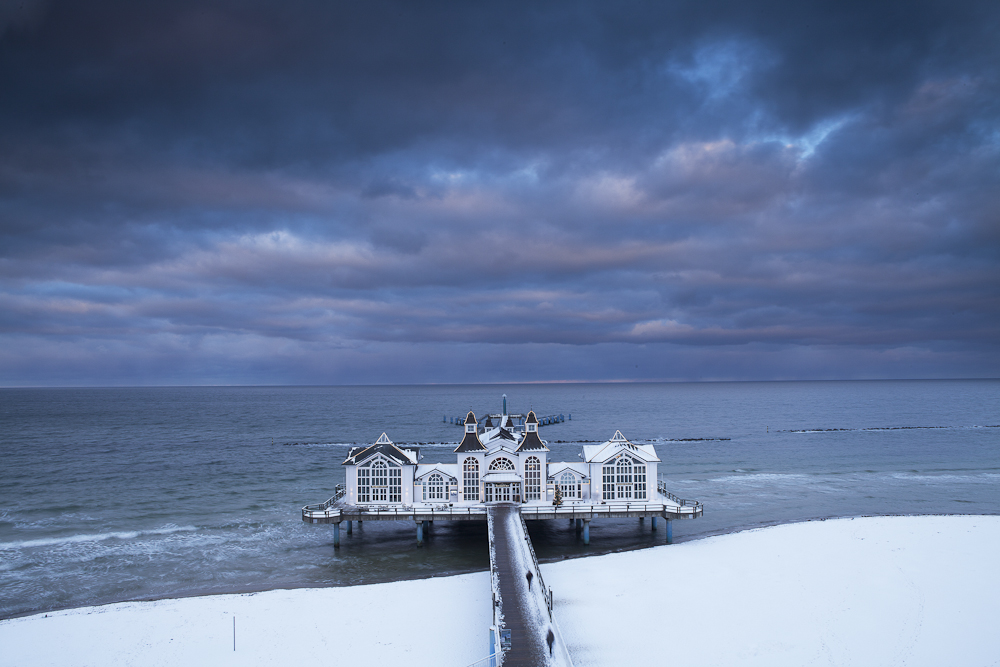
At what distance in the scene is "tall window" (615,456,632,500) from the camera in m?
43.3

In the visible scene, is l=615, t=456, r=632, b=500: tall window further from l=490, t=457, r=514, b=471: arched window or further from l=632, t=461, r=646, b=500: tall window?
l=490, t=457, r=514, b=471: arched window

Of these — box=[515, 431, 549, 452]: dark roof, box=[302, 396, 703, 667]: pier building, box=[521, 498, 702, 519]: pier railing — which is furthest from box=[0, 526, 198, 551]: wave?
box=[521, 498, 702, 519]: pier railing

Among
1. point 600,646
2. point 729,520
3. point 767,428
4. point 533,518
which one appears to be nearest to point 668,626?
point 600,646

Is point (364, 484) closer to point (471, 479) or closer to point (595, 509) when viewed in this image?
point (471, 479)

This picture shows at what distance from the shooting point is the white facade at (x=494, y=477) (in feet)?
140

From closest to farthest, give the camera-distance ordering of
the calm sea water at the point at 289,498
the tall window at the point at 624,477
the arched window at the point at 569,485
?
the calm sea water at the point at 289,498
the tall window at the point at 624,477
the arched window at the point at 569,485

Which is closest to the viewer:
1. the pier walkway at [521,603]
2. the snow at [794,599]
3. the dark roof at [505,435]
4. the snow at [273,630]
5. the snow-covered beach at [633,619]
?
the pier walkway at [521,603]

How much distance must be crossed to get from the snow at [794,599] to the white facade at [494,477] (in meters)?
6.01

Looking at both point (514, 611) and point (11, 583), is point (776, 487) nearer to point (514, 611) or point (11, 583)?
point (514, 611)

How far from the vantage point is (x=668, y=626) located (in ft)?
87.9

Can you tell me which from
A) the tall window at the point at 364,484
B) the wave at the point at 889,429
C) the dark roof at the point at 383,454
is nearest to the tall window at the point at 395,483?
the dark roof at the point at 383,454

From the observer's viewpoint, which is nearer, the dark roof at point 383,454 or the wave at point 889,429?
the dark roof at point 383,454

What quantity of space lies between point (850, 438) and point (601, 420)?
2471 inches

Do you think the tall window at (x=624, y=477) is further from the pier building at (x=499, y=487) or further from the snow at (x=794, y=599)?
the snow at (x=794, y=599)
